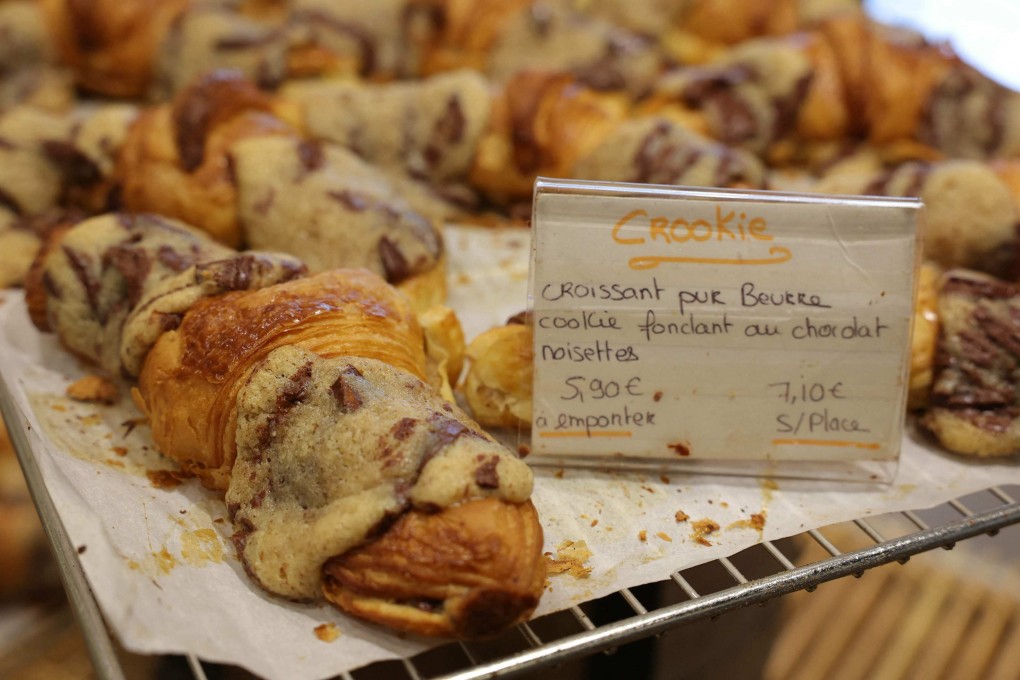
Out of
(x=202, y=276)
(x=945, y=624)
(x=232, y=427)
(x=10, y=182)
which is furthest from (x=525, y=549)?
(x=10, y=182)

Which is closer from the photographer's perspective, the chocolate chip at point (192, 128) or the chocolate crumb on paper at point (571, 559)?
the chocolate crumb on paper at point (571, 559)

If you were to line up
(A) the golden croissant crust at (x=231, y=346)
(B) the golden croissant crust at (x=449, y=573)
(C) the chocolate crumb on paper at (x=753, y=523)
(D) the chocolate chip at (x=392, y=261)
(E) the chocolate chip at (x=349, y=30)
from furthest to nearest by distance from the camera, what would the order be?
(E) the chocolate chip at (x=349, y=30), (D) the chocolate chip at (x=392, y=261), (C) the chocolate crumb on paper at (x=753, y=523), (A) the golden croissant crust at (x=231, y=346), (B) the golden croissant crust at (x=449, y=573)

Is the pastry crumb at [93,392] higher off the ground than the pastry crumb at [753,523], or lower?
higher

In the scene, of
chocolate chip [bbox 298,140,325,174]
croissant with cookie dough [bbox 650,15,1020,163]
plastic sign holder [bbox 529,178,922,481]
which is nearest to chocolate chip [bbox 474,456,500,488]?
plastic sign holder [bbox 529,178,922,481]

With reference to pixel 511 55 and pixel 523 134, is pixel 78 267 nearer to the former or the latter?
pixel 523 134

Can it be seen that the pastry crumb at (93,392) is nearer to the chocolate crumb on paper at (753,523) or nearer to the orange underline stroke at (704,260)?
the orange underline stroke at (704,260)

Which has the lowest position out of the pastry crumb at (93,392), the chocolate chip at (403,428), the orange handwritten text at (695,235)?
the pastry crumb at (93,392)

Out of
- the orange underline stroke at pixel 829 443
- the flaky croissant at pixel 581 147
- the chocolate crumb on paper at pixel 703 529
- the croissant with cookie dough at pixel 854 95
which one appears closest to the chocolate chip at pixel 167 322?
the chocolate crumb on paper at pixel 703 529
